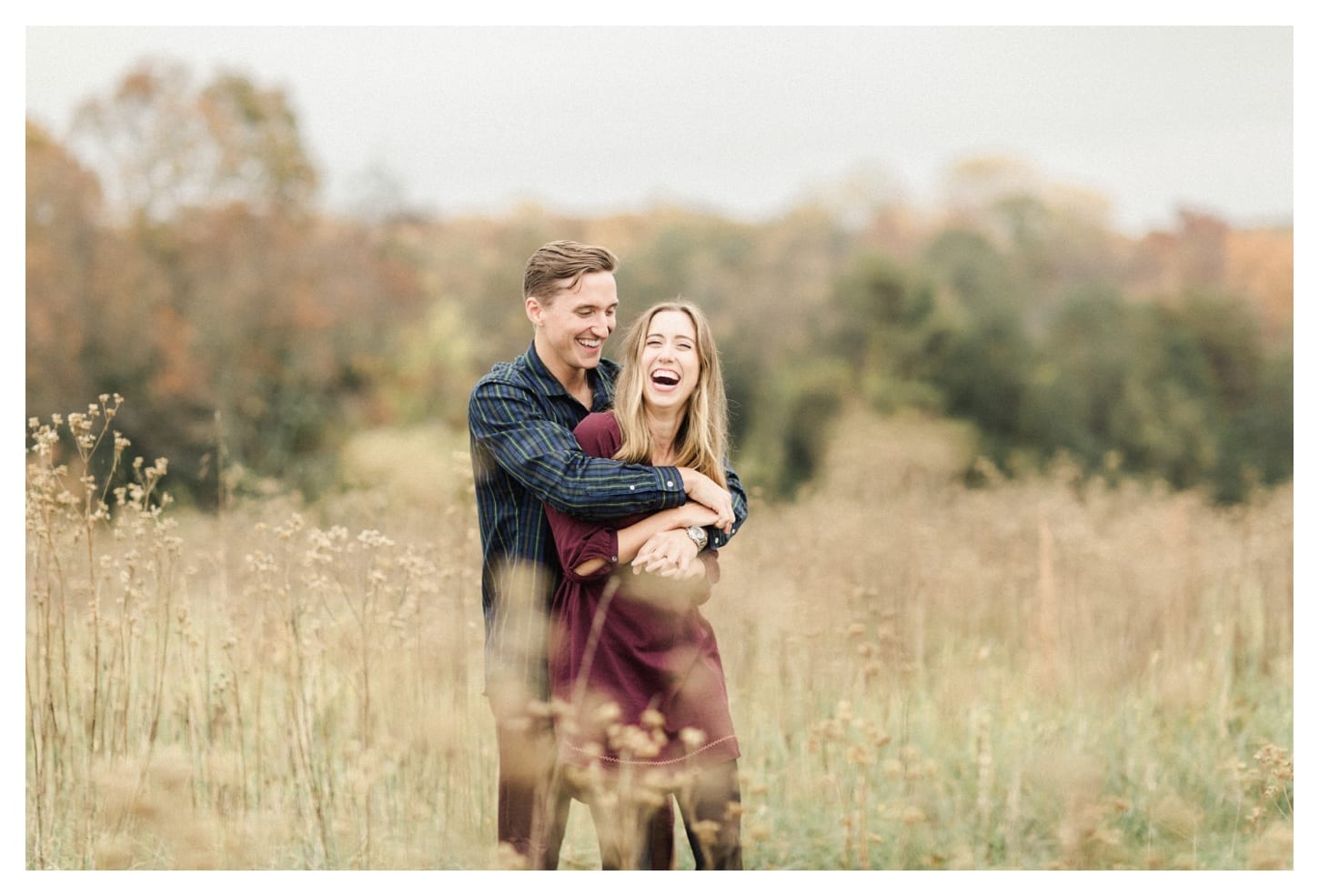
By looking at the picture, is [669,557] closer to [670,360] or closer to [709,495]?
[709,495]

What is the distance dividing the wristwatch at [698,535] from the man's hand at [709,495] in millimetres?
45

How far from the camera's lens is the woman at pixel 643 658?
2.81m

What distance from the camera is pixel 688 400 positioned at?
300 centimetres

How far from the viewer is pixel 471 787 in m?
3.87

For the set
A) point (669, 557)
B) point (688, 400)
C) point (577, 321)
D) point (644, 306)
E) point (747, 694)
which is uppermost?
point (644, 306)

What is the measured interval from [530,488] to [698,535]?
432mm

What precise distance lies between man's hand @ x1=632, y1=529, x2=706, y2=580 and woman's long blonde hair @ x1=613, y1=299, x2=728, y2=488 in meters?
0.22

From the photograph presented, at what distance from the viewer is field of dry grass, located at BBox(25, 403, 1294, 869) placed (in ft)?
11.9

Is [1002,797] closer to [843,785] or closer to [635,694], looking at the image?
[843,785]

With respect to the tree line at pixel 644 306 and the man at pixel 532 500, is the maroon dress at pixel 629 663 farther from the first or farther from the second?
the tree line at pixel 644 306

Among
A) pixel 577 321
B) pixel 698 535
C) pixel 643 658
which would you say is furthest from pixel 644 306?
pixel 643 658

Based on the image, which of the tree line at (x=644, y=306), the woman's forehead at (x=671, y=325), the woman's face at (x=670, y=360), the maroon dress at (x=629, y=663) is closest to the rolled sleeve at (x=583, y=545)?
the maroon dress at (x=629, y=663)

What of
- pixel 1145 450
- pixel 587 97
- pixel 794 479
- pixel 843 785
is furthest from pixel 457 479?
pixel 1145 450

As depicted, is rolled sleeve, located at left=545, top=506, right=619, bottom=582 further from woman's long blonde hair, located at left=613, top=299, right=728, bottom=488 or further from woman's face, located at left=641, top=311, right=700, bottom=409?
woman's face, located at left=641, top=311, right=700, bottom=409
